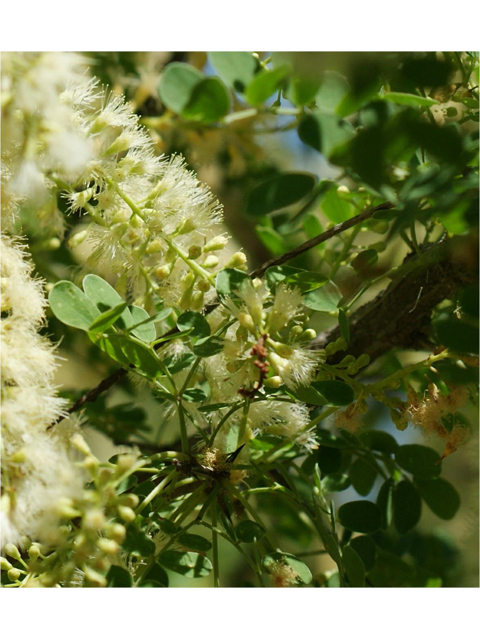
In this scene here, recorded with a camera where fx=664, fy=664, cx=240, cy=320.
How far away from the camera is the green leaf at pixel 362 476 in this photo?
1231 mm

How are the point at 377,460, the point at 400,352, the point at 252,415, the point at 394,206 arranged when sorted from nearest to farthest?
1. the point at 394,206
2. the point at 252,415
3. the point at 377,460
4. the point at 400,352

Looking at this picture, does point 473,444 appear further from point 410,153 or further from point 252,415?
point 410,153

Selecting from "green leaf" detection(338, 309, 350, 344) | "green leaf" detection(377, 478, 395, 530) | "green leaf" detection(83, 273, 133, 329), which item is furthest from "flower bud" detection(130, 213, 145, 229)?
"green leaf" detection(377, 478, 395, 530)

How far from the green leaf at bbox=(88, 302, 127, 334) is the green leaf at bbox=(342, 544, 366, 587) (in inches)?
21.1

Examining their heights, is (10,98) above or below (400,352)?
above

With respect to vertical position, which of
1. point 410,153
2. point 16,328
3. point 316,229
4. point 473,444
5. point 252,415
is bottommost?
point 473,444

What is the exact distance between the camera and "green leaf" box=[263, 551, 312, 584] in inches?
39.4

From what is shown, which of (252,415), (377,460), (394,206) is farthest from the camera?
(377,460)

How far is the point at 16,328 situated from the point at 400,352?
796mm

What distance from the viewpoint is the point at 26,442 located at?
0.82m

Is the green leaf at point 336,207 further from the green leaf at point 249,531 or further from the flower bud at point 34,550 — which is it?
the flower bud at point 34,550

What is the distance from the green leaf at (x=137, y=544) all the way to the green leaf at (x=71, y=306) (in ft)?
0.93

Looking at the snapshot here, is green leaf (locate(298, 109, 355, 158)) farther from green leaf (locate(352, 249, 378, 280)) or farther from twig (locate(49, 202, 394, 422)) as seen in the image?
green leaf (locate(352, 249, 378, 280))

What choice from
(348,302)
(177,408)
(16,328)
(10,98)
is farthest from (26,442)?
(348,302)
